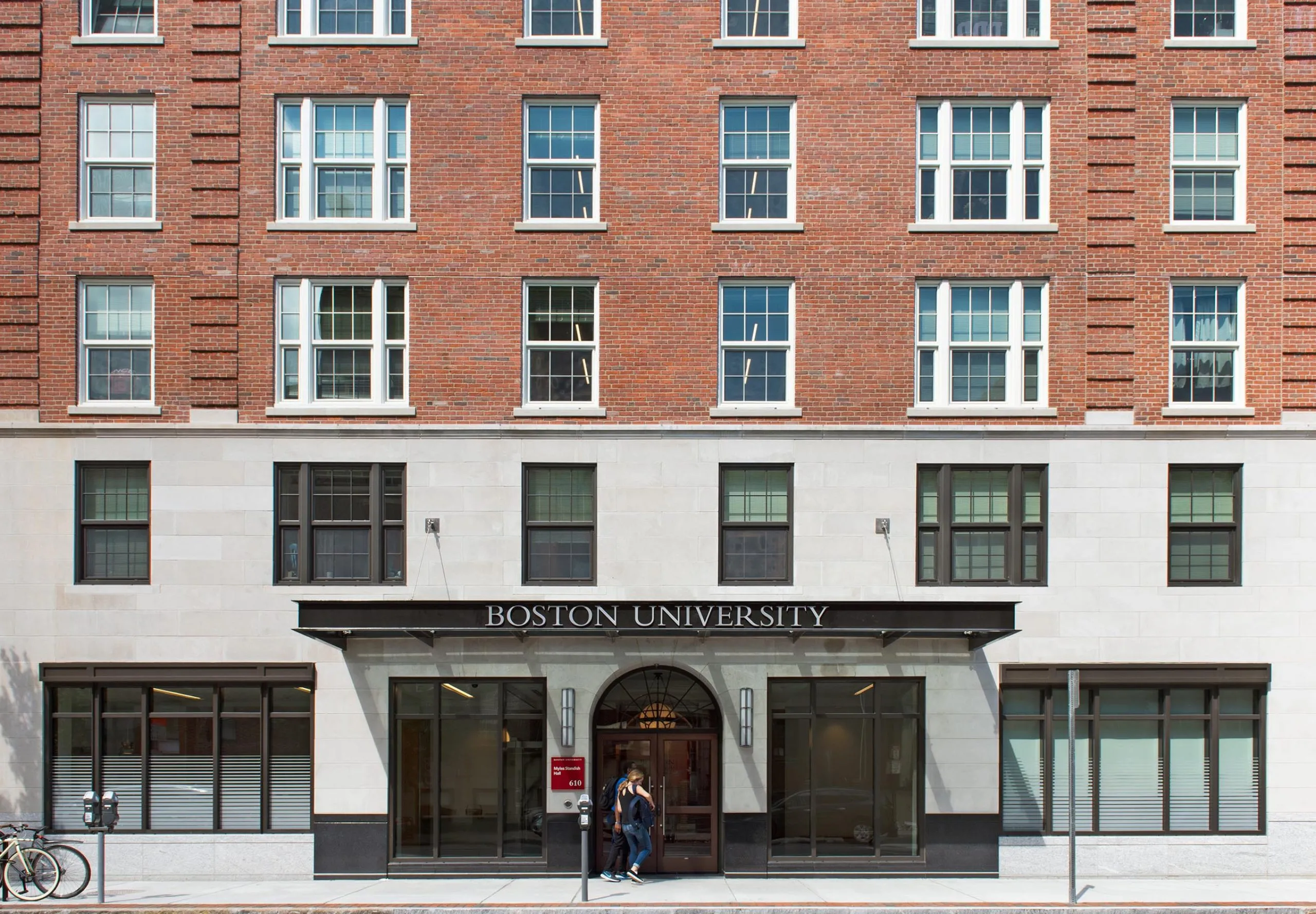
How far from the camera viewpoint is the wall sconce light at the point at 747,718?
56.3 ft

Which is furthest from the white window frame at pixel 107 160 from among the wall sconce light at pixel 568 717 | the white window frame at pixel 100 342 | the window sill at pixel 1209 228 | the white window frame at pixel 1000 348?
the window sill at pixel 1209 228

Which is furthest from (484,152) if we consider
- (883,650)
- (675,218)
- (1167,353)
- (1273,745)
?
(1273,745)

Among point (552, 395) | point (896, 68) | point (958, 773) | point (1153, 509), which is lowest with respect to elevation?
point (958, 773)

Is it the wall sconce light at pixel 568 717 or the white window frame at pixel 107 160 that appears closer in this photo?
the wall sconce light at pixel 568 717

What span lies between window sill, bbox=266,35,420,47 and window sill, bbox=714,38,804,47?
496 centimetres

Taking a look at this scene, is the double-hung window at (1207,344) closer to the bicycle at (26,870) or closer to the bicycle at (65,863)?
the bicycle at (65,863)

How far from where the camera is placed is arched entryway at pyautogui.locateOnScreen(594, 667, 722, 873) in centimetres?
1730

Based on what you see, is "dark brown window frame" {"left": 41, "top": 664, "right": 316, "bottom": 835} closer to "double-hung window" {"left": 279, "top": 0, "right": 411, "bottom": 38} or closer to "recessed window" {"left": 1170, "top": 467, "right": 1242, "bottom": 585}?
"double-hung window" {"left": 279, "top": 0, "right": 411, "bottom": 38}

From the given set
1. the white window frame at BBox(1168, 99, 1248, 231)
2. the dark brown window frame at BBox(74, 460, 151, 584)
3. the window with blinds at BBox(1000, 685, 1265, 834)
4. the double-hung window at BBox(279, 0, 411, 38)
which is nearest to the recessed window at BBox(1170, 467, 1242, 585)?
the window with blinds at BBox(1000, 685, 1265, 834)

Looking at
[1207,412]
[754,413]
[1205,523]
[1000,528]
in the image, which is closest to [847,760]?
[1000,528]

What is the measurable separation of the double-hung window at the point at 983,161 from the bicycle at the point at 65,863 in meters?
16.1

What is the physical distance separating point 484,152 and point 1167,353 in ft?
37.9

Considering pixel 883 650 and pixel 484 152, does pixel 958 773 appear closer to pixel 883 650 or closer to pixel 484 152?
pixel 883 650

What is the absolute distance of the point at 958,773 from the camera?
1717cm
